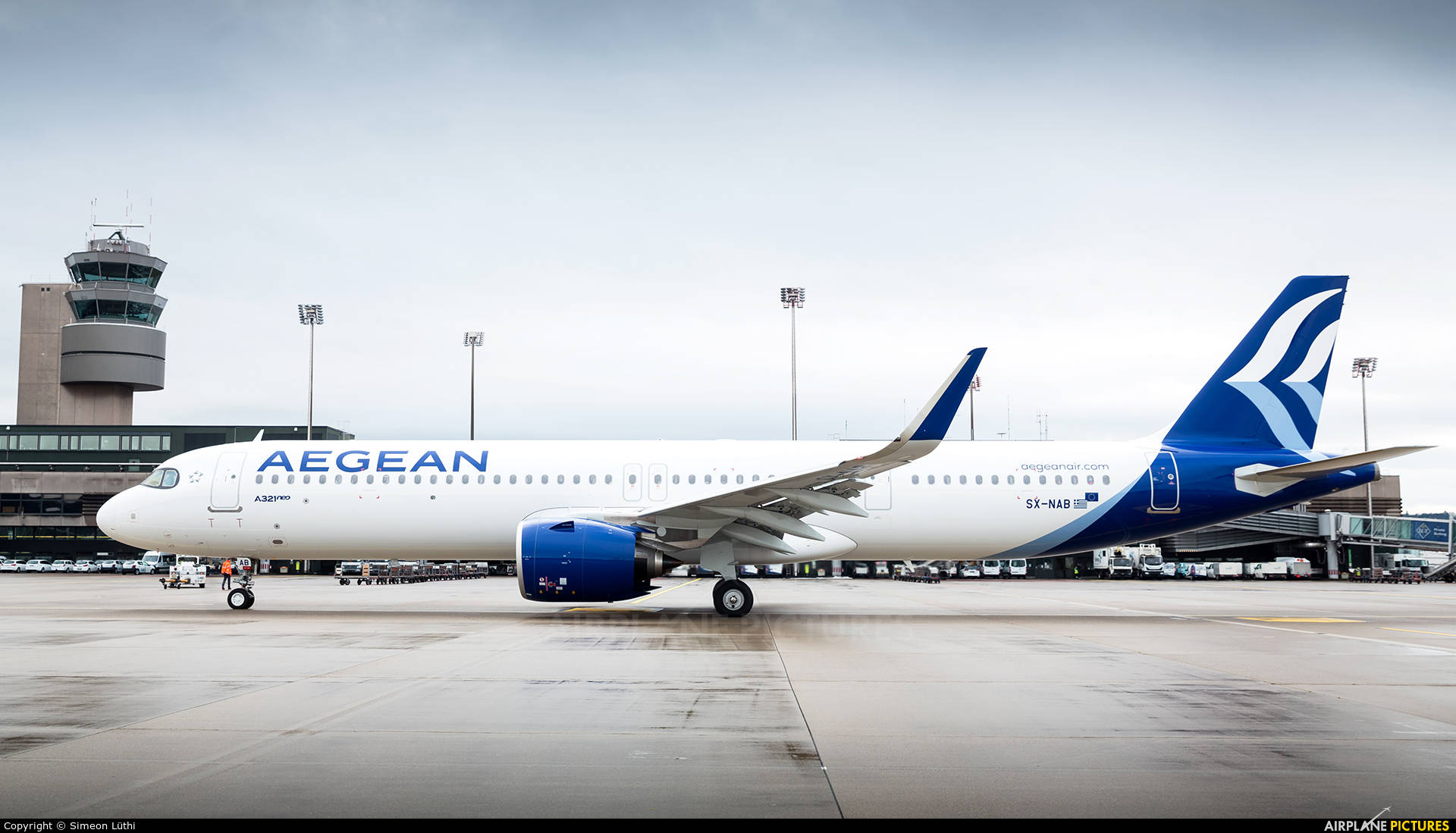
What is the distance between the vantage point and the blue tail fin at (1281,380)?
19.0m

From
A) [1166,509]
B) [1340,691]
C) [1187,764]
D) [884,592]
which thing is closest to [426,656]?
[1187,764]

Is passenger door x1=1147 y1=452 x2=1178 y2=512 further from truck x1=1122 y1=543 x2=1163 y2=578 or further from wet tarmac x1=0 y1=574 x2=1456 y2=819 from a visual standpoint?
truck x1=1122 y1=543 x2=1163 y2=578

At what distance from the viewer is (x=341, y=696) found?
824cm

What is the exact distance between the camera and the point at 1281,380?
62.3ft

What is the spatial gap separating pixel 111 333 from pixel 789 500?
67710 millimetres

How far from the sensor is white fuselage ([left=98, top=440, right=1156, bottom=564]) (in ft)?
59.4

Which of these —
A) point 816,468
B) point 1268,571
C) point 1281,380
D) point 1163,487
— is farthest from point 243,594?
point 1268,571

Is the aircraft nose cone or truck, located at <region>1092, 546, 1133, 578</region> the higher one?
the aircraft nose cone

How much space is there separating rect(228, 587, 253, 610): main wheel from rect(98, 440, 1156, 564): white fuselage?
38.5 inches

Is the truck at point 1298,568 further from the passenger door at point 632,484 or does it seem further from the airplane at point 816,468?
the passenger door at point 632,484

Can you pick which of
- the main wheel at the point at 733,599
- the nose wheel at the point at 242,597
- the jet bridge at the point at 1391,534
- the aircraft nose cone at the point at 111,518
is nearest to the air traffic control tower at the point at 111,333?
the aircraft nose cone at the point at 111,518

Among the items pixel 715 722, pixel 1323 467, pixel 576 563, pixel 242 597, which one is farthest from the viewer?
pixel 242 597

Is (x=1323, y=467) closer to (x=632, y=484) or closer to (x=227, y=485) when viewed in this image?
(x=632, y=484)

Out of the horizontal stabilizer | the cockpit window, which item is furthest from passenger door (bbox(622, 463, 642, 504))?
the horizontal stabilizer
